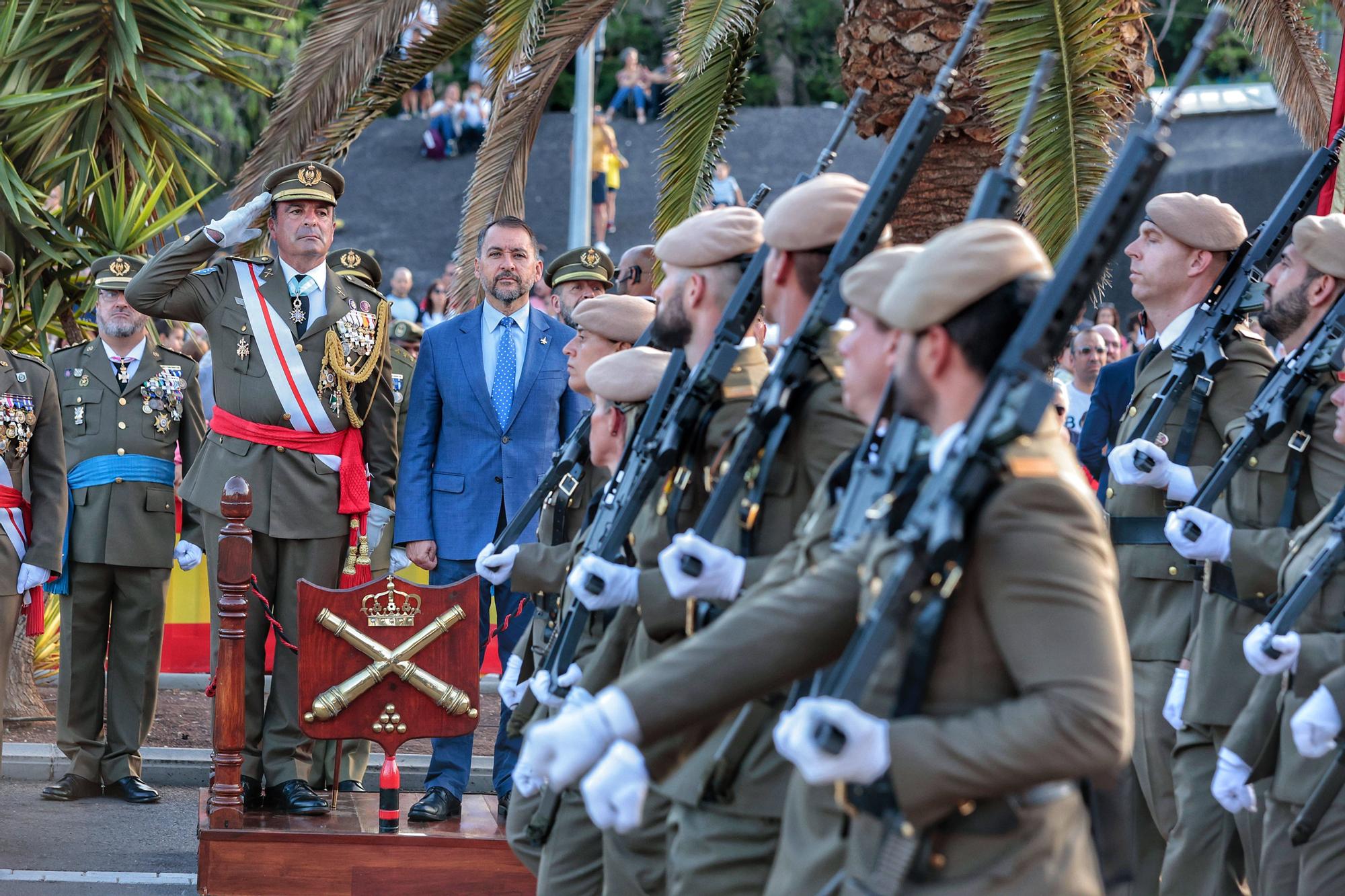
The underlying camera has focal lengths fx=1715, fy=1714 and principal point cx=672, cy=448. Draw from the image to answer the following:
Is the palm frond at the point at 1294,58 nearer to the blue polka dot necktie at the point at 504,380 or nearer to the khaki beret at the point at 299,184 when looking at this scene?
the blue polka dot necktie at the point at 504,380

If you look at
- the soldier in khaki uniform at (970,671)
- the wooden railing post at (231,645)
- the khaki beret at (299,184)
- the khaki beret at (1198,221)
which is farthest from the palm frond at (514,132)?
the soldier in khaki uniform at (970,671)

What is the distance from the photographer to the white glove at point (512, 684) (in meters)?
4.48

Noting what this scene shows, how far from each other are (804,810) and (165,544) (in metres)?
5.28

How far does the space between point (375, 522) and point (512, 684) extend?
7.37 ft

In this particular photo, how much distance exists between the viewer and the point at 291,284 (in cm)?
646

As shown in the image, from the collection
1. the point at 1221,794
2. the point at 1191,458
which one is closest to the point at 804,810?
the point at 1221,794

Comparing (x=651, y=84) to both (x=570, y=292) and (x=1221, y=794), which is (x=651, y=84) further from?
(x=1221, y=794)

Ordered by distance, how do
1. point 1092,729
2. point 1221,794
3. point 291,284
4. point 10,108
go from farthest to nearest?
point 10,108 → point 291,284 → point 1221,794 → point 1092,729

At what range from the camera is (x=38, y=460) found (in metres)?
6.91

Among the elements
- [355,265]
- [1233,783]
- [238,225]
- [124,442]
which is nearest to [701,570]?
[1233,783]

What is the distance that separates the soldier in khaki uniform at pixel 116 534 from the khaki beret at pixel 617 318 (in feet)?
9.06

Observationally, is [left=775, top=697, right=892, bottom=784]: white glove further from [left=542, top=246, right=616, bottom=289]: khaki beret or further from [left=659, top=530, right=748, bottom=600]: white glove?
[left=542, top=246, right=616, bottom=289]: khaki beret

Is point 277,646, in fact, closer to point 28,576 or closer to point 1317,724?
point 28,576

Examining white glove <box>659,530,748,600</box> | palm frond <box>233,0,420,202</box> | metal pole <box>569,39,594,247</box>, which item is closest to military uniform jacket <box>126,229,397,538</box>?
palm frond <box>233,0,420,202</box>
